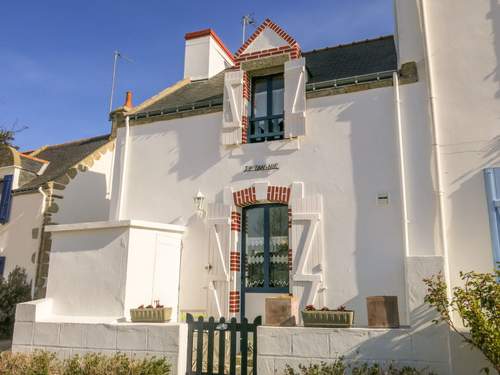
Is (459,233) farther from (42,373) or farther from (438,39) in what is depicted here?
(42,373)

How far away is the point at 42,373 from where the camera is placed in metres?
6.18

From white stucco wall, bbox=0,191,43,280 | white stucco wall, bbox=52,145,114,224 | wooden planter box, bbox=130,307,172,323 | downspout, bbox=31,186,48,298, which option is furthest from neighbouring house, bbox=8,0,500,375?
white stucco wall, bbox=0,191,43,280

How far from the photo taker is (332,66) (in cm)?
1041

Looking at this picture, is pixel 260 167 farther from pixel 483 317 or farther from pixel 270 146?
pixel 483 317

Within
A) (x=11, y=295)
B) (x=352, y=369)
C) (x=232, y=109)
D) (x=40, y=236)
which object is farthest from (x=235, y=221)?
(x=11, y=295)

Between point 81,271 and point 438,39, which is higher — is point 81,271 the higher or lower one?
the lower one

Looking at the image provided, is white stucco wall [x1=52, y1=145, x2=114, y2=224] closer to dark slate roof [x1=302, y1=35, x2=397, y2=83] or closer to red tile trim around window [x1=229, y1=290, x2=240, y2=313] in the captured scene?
red tile trim around window [x1=229, y1=290, x2=240, y2=313]

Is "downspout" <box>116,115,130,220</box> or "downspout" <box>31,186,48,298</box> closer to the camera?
"downspout" <box>116,115,130,220</box>

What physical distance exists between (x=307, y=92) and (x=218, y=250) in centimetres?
364

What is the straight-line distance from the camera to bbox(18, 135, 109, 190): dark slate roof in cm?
1316

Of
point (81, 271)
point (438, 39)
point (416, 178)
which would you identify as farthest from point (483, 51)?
point (81, 271)

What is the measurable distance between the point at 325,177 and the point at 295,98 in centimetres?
176

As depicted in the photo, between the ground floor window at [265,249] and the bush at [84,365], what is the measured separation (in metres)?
2.78

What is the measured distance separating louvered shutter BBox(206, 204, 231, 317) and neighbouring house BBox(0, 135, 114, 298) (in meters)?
5.46
